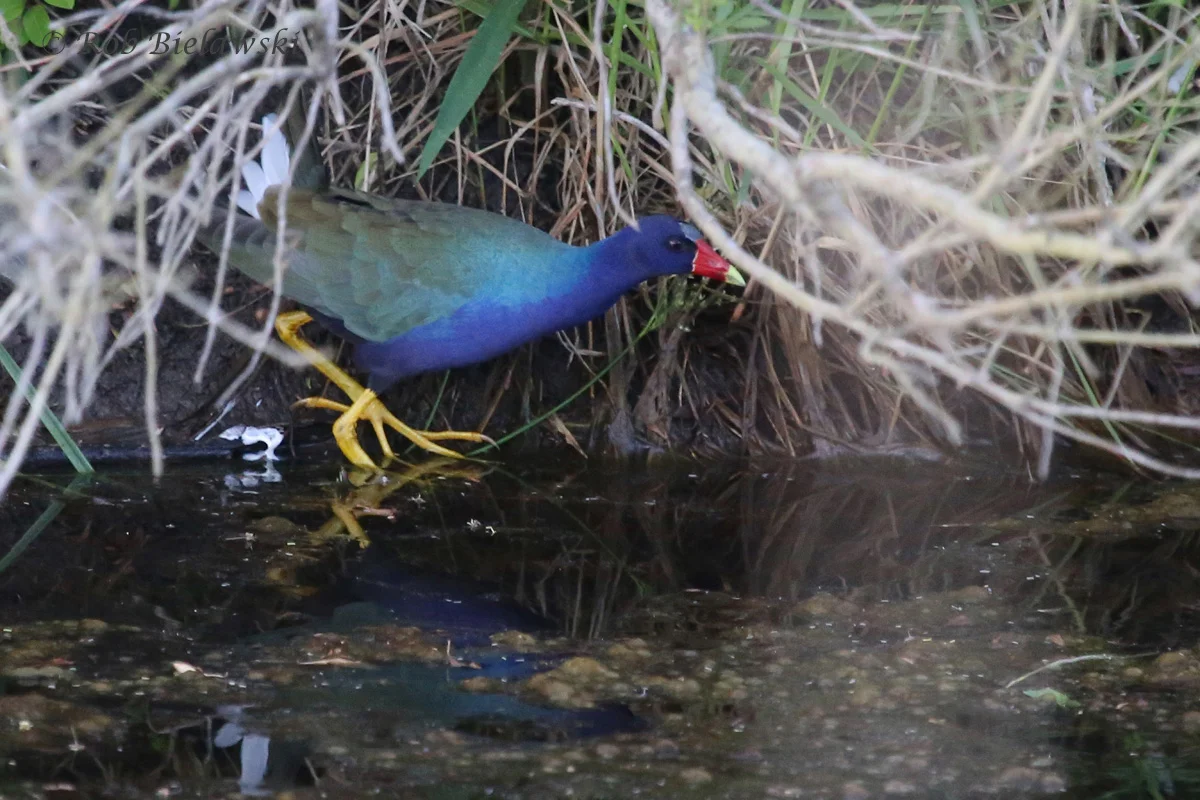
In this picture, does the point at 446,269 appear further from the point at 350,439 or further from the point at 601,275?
the point at 350,439

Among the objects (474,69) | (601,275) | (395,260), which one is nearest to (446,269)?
(395,260)

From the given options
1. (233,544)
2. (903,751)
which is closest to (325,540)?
(233,544)

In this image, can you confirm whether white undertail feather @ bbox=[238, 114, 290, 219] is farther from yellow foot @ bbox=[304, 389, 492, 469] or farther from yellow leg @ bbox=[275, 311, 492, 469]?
yellow foot @ bbox=[304, 389, 492, 469]

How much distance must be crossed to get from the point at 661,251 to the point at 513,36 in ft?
2.27

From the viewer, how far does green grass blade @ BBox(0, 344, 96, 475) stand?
292 centimetres

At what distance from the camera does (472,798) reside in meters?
1.89

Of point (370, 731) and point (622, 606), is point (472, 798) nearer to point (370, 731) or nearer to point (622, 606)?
point (370, 731)

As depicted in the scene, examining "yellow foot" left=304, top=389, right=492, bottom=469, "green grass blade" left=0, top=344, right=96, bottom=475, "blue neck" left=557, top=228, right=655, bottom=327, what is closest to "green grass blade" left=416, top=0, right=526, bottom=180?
"blue neck" left=557, top=228, right=655, bottom=327

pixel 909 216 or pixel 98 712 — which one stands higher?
pixel 909 216

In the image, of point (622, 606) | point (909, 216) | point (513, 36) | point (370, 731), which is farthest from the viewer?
point (513, 36)

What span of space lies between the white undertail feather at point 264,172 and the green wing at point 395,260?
0.14 m

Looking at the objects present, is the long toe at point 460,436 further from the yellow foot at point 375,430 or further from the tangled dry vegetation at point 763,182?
the tangled dry vegetation at point 763,182

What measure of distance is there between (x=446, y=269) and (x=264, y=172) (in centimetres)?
59

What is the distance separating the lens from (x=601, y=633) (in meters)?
2.52
